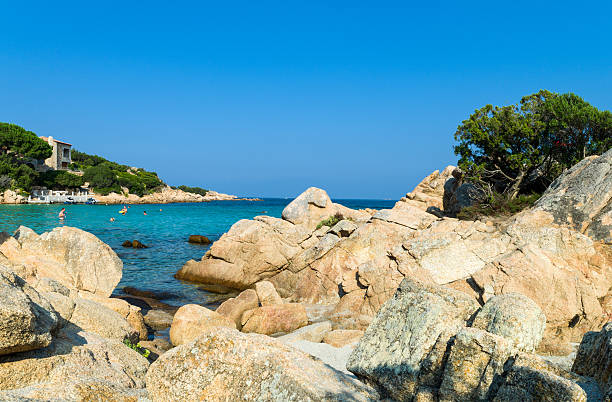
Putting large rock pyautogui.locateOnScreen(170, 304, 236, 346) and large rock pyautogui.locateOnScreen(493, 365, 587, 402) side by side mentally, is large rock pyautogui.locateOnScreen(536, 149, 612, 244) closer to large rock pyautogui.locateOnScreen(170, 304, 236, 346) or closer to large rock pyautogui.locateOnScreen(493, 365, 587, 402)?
large rock pyautogui.locateOnScreen(493, 365, 587, 402)

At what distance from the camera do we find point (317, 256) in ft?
78.5

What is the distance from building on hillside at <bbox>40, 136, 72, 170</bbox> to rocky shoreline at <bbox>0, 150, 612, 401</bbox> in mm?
104755

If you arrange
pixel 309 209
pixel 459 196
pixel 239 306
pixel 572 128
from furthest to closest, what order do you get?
pixel 309 209 < pixel 459 196 < pixel 572 128 < pixel 239 306

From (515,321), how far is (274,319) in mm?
11970

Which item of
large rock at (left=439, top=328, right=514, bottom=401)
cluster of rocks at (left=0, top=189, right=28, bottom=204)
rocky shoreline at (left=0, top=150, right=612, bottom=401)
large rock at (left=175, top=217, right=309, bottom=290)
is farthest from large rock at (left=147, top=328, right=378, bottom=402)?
cluster of rocks at (left=0, top=189, right=28, bottom=204)

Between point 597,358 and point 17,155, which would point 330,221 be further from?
point 17,155

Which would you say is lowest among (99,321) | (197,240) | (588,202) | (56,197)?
(197,240)

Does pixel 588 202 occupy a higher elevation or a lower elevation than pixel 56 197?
higher

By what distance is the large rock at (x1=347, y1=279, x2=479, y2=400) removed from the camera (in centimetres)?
578

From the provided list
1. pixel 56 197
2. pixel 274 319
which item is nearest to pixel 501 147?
pixel 274 319

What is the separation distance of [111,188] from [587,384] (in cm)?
13131

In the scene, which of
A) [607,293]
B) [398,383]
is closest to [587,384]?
[398,383]

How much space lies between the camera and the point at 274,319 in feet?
54.4

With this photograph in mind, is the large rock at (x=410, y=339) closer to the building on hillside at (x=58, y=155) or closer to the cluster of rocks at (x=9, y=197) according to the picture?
the cluster of rocks at (x=9, y=197)
